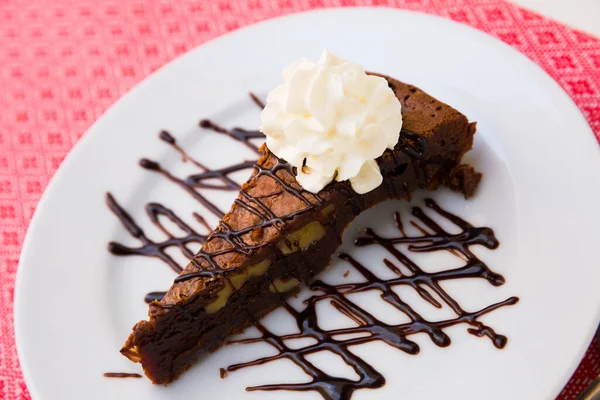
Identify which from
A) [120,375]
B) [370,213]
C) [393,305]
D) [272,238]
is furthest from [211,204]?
[393,305]

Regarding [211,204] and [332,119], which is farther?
[211,204]

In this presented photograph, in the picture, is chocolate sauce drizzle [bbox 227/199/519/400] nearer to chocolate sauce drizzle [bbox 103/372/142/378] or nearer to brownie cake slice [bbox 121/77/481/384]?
brownie cake slice [bbox 121/77/481/384]

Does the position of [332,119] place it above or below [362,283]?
above

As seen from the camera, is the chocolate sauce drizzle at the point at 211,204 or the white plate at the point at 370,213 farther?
the chocolate sauce drizzle at the point at 211,204

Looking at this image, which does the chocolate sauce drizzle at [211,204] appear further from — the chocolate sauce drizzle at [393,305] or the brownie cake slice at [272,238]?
the chocolate sauce drizzle at [393,305]

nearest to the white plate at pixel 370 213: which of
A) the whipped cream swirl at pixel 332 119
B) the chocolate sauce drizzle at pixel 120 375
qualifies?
the chocolate sauce drizzle at pixel 120 375

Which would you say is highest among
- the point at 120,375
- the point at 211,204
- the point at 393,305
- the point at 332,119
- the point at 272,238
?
the point at 332,119

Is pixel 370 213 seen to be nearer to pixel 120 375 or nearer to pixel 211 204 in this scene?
pixel 211 204
